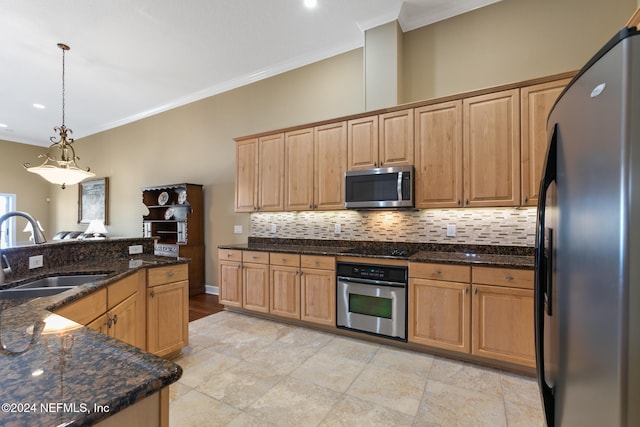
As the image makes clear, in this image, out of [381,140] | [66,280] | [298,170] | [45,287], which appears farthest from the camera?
[298,170]

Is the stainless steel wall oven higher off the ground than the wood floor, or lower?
higher

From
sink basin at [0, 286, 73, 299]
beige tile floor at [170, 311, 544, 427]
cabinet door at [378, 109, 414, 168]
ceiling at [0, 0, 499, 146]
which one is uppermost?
ceiling at [0, 0, 499, 146]

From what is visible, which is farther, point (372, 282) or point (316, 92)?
point (316, 92)

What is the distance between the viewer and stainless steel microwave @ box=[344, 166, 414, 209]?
288 centimetres

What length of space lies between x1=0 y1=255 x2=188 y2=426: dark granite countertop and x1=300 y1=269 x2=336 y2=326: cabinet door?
2.36 m

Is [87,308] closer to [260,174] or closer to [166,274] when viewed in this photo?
[166,274]

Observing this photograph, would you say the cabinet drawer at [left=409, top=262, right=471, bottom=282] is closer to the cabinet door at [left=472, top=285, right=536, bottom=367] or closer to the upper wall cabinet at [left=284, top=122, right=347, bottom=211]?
the cabinet door at [left=472, top=285, right=536, bottom=367]

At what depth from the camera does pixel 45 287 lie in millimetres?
1796

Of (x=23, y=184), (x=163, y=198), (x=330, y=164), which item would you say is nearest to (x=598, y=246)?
(x=330, y=164)

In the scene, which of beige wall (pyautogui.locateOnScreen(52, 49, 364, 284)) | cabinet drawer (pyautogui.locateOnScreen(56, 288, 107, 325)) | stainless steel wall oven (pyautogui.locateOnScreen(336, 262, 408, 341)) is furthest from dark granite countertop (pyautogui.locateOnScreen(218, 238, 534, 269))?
cabinet drawer (pyautogui.locateOnScreen(56, 288, 107, 325))

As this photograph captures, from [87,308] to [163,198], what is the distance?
14.2 ft

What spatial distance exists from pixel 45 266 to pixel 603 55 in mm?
3125

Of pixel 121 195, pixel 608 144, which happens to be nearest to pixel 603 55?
pixel 608 144

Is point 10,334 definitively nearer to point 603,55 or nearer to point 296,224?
point 603,55
